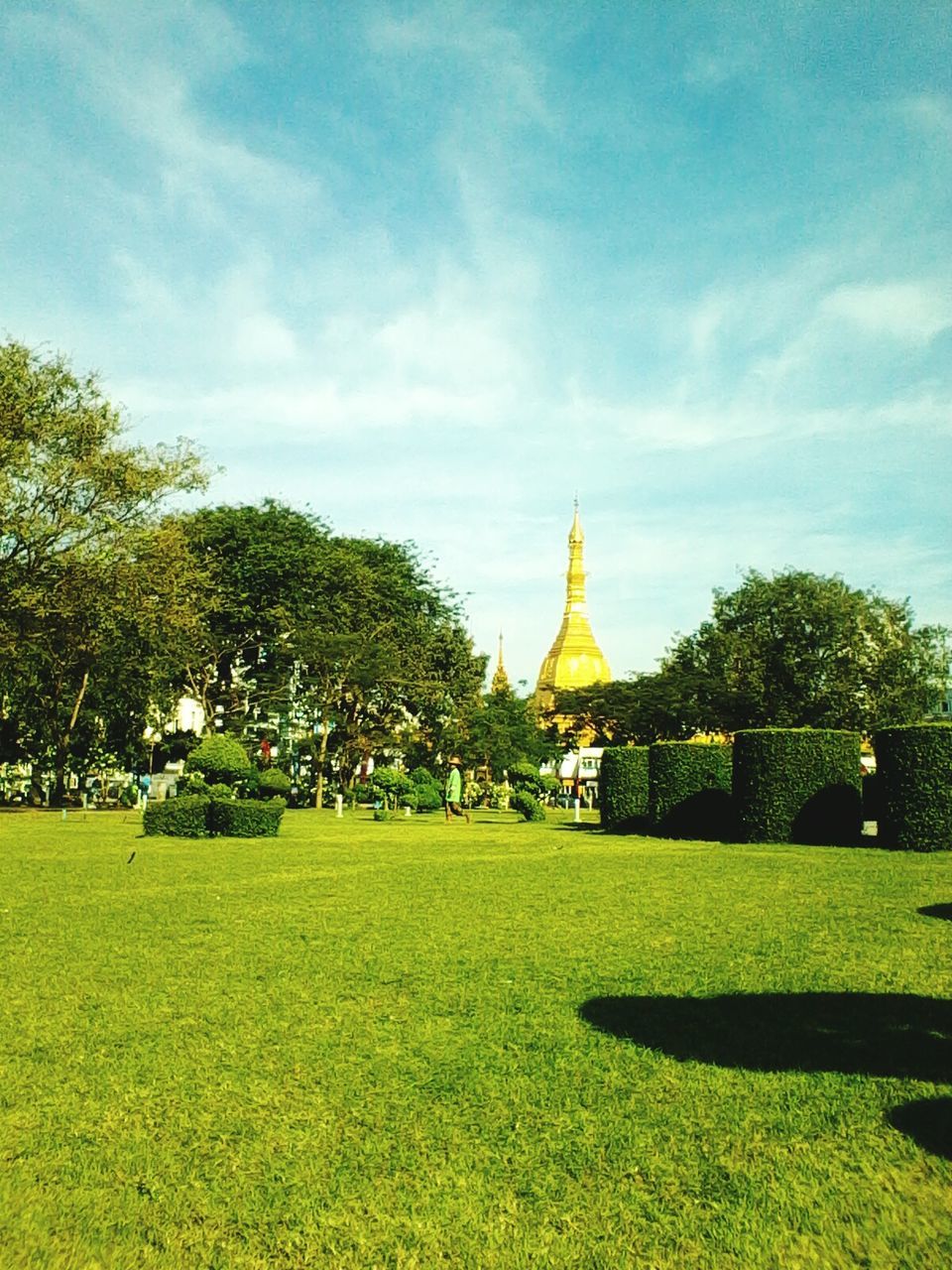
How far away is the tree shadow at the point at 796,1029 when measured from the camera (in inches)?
184

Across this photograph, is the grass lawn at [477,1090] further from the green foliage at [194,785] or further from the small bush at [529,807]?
the small bush at [529,807]

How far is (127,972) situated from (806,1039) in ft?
14.0

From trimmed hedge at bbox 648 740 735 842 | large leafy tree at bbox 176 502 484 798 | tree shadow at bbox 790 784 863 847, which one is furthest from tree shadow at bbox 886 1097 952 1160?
large leafy tree at bbox 176 502 484 798

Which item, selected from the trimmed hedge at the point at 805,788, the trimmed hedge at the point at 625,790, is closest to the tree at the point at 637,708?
the trimmed hedge at the point at 625,790

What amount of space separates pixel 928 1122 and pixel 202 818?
19.4m

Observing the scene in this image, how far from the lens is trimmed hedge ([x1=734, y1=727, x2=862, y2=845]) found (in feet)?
64.1

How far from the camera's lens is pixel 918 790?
58.0 feet

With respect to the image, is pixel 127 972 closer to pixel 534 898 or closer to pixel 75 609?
pixel 534 898

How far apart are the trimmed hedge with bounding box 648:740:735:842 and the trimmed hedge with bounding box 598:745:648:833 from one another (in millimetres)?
1939

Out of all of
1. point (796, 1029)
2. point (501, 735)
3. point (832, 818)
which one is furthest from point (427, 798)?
point (796, 1029)

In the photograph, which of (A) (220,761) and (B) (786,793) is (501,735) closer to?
(A) (220,761)

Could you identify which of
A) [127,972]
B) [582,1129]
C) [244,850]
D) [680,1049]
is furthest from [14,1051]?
[244,850]

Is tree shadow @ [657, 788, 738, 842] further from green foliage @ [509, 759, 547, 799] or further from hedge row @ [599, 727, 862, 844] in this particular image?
green foliage @ [509, 759, 547, 799]

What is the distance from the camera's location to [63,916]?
9445mm
